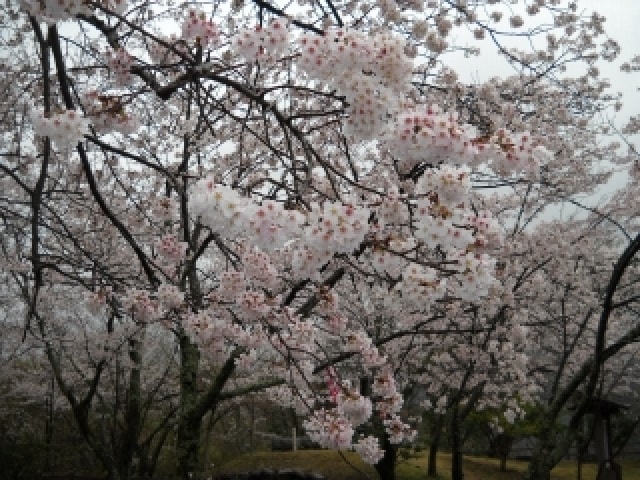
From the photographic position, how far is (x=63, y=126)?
2703 mm

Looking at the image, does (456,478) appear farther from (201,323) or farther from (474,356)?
(201,323)

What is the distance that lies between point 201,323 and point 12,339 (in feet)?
27.8

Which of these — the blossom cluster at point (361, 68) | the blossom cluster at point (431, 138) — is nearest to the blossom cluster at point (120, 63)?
the blossom cluster at point (361, 68)

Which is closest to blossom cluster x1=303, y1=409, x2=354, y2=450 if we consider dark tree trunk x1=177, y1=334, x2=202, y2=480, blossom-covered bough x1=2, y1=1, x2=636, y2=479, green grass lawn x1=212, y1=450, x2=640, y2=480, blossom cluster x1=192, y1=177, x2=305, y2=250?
blossom-covered bough x1=2, y1=1, x2=636, y2=479

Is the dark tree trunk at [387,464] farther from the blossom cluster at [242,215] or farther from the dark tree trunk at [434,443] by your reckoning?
the blossom cluster at [242,215]

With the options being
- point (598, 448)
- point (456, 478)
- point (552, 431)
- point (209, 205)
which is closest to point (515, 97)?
point (552, 431)

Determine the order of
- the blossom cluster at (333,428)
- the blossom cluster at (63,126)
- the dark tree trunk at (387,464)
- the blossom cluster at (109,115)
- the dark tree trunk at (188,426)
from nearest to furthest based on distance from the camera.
→ the blossom cluster at (63,126) → the blossom cluster at (109,115) → the blossom cluster at (333,428) → the dark tree trunk at (188,426) → the dark tree trunk at (387,464)

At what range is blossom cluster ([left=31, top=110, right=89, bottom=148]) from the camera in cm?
269

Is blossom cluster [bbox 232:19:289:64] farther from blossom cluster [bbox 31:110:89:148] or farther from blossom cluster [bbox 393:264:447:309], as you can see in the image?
blossom cluster [bbox 393:264:447:309]

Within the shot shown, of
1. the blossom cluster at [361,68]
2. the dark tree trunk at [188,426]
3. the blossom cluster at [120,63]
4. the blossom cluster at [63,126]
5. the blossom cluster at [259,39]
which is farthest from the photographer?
the dark tree trunk at [188,426]

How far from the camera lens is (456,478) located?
13.1 meters

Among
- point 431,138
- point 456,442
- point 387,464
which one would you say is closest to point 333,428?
point 431,138

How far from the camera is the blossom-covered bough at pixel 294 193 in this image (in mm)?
2521

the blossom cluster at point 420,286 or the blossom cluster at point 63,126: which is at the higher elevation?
the blossom cluster at point 63,126
